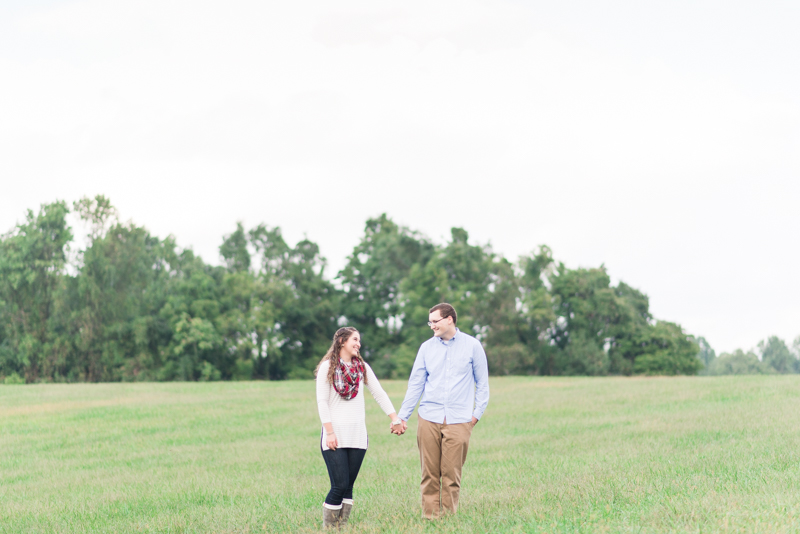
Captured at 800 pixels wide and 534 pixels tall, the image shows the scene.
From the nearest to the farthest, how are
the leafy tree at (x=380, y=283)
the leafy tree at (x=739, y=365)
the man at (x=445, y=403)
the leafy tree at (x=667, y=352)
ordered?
the man at (x=445, y=403)
the leafy tree at (x=667, y=352)
the leafy tree at (x=380, y=283)
the leafy tree at (x=739, y=365)

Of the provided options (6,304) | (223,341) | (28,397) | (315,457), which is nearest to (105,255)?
(6,304)

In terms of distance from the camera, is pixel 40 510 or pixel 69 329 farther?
pixel 69 329

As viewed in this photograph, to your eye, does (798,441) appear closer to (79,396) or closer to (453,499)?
(453,499)

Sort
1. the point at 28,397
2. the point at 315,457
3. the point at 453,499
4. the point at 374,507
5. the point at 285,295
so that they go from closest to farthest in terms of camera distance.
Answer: the point at 453,499 → the point at 374,507 → the point at 315,457 → the point at 28,397 → the point at 285,295

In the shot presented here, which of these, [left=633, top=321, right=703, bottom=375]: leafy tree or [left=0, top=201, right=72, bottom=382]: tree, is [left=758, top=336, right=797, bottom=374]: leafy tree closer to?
[left=633, top=321, right=703, bottom=375]: leafy tree

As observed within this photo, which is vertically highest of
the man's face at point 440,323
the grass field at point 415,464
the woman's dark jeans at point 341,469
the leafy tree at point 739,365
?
the man's face at point 440,323

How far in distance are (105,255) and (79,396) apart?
106 ft

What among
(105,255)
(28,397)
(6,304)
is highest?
(105,255)

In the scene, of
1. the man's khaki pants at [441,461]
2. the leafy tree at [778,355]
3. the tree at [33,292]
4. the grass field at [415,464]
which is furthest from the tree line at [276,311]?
the leafy tree at [778,355]

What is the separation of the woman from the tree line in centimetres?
4825

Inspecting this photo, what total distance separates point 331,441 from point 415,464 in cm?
740

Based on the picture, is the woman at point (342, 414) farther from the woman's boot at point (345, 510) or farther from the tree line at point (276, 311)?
the tree line at point (276, 311)

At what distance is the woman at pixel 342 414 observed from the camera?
23.7 feet

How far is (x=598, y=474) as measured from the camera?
10211mm
